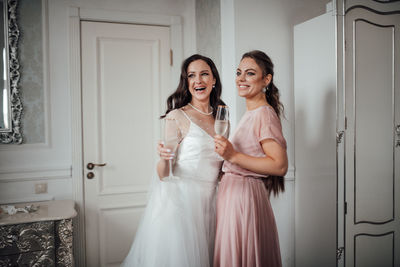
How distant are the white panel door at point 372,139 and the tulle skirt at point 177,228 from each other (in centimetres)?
96

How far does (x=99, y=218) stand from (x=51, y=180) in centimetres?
52

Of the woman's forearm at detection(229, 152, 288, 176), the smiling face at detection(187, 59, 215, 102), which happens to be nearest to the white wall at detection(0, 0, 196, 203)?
the smiling face at detection(187, 59, 215, 102)

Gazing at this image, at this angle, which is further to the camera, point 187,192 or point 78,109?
point 78,109

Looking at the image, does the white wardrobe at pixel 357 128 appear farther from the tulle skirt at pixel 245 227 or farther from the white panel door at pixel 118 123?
the white panel door at pixel 118 123

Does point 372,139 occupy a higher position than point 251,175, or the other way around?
point 372,139

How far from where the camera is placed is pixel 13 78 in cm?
259

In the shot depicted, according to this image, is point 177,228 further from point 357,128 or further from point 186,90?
point 357,128

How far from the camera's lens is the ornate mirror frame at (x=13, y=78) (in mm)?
2563

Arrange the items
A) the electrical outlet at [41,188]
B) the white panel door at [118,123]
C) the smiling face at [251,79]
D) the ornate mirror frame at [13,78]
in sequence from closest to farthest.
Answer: the smiling face at [251,79], the ornate mirror frame at [13,78], the electrical outlet at [41,188], the white panel door at [118,123]

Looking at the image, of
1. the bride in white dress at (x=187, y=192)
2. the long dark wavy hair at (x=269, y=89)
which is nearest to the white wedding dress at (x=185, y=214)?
the bride in white dress at (x=187, y=192)

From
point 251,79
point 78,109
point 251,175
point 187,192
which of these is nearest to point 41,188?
point 78,109

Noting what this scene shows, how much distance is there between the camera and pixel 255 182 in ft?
5.17

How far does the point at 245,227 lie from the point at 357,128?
1.04 metres

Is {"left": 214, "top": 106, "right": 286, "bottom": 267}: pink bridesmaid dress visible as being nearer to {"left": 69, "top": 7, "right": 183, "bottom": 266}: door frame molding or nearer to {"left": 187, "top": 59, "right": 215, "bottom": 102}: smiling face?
{"left": 187, "top": 59, "right": 215, "bottom": 102}: smiling face
